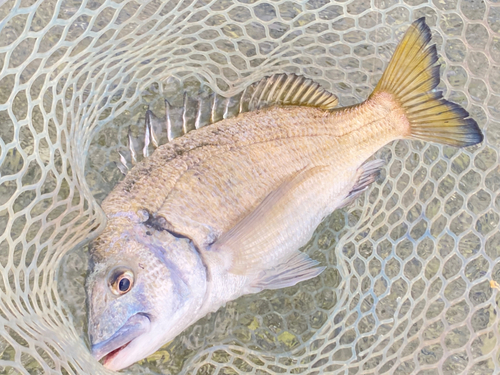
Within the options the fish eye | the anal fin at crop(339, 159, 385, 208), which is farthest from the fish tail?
the fish eye

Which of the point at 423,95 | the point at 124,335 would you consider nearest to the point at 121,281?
the point at 124,335

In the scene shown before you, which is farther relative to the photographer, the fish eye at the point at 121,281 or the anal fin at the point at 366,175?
the anal fin at the point at 366,175

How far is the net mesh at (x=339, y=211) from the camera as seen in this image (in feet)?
7.91

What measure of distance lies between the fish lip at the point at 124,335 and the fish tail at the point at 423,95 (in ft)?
5.16

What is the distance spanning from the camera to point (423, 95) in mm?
2270

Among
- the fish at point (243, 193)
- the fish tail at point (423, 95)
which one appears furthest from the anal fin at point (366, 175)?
the fish tail at point (423, 95)

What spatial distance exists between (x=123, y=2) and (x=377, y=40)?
5.04ft

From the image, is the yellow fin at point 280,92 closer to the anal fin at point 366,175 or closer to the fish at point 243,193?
the fish at point 243,193

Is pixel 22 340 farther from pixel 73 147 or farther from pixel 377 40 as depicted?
pixel 377 40

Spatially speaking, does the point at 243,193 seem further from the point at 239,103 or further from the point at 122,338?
the point at 122,338

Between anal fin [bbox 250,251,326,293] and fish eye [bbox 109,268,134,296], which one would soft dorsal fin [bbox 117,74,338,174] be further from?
anal fin [bbox 250,251,326,293]

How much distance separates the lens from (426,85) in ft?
7.38

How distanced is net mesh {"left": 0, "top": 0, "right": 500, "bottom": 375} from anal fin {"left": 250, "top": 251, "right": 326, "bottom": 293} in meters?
0.44

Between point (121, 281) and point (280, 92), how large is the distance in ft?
4.03
